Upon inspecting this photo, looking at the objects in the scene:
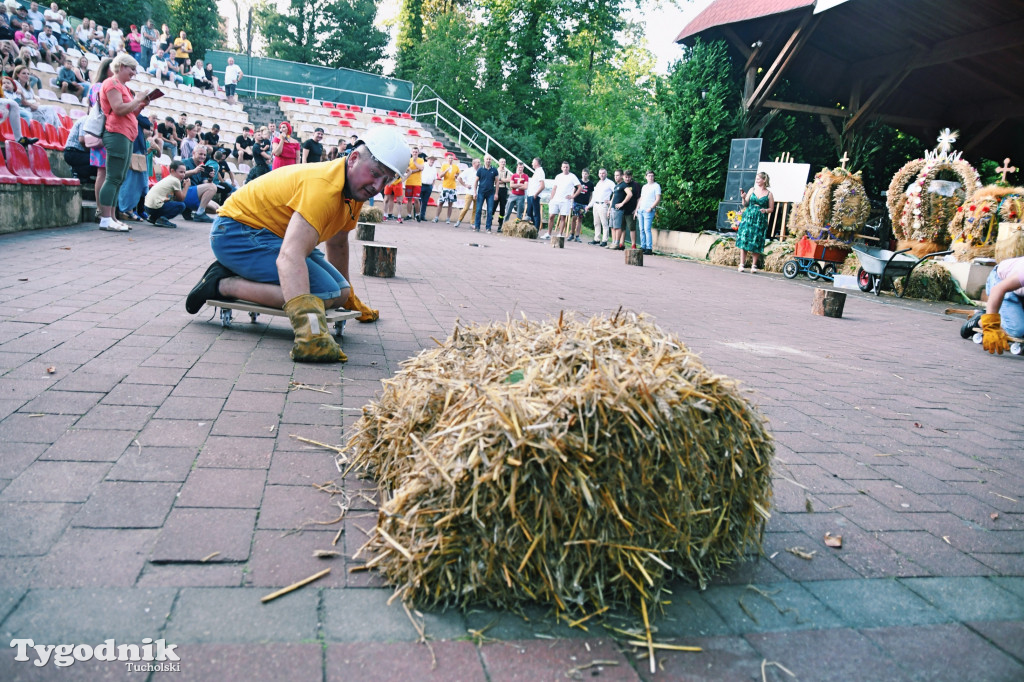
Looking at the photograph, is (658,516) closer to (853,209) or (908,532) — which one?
(908,532)

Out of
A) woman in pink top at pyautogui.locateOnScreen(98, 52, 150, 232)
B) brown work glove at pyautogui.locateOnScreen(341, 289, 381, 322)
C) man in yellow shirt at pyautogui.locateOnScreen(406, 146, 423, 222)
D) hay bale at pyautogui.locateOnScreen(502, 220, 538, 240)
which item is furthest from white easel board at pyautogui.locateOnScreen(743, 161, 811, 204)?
woman in pink top at pyautogui.locateOnScreen(98, 52, 150, 232)

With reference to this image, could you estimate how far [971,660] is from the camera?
194 cm

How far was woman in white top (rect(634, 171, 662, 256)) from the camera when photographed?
16516 mm

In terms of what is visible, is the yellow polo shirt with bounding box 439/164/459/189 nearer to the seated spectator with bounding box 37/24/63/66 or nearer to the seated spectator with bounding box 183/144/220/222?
the seated spectator with bounding box 183/144/220/222

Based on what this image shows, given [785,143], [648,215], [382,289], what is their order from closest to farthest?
[382,289] < [648,215] < [785,143]

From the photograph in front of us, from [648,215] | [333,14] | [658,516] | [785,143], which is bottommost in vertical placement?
[658,516]

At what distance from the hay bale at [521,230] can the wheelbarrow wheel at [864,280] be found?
28.9 ft

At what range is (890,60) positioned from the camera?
18.0 m

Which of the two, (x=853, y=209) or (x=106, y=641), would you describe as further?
(x=853, y=209)

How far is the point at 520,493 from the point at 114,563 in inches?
46.8

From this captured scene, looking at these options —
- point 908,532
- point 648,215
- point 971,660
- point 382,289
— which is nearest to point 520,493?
point 971,660

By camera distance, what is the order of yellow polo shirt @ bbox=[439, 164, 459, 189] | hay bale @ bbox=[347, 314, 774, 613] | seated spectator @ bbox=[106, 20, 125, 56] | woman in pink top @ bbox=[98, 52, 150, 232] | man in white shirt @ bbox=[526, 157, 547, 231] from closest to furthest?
hay bale @ bbox=[347, 314, 774, 613], woman in pink top @ bbox=[98, 52, 150, 232], man in white shirt @ bbox=[526, 157, 547, 231], yellow polo shirt @ bbox=[439, 164, 459, 189], seated spectator @ bbox=[106, 20, 125, 56]

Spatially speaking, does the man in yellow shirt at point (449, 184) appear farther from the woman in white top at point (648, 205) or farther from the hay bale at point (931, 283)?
the hay bale at point (931, 283)

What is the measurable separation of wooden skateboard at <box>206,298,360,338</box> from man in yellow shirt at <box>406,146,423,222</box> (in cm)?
1459
